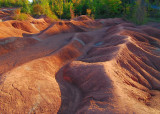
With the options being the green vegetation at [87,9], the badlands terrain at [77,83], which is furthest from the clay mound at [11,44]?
the green vegetation at [87,9]

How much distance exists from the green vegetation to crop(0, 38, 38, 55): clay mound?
12521 mm

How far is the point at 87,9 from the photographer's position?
25875 millimetres

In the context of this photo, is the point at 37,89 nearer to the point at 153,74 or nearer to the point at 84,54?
the point at 84,54

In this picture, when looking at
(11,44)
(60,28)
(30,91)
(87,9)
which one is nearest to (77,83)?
(30,91)

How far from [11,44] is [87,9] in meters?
20.2

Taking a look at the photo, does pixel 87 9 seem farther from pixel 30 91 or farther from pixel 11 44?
pixel 30 91

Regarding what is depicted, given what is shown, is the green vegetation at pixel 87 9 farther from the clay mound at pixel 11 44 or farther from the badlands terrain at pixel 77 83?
the badlands terrain at pixel 77 83

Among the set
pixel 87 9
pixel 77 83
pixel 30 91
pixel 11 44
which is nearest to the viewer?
pixel 30 91

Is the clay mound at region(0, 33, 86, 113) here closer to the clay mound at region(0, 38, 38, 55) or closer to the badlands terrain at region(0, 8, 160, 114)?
the badlands terrain at region(0, 8, 160, 114)

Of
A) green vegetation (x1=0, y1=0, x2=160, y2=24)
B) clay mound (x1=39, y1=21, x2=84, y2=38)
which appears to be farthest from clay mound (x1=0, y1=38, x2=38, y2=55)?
green vegetation (x1=0, y1=0, x2=160, y2=24)

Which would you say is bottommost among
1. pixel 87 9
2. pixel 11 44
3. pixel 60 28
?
pixel 11 44

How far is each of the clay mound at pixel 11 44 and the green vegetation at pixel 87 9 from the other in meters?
12.5

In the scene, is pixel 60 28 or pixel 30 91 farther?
pixel 60 28

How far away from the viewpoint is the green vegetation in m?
21.3
